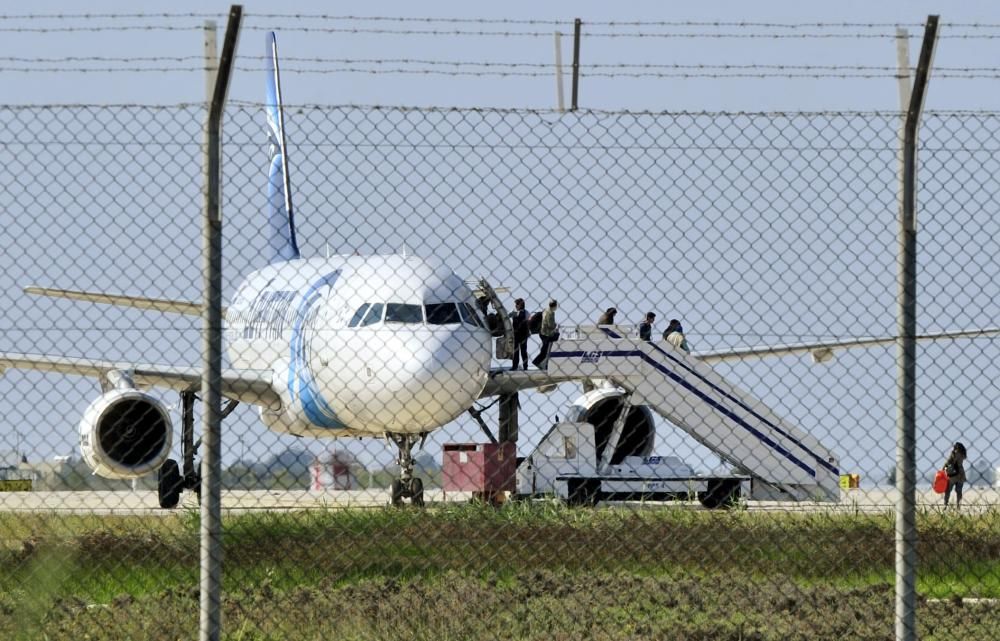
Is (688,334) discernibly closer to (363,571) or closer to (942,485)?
(363,571)

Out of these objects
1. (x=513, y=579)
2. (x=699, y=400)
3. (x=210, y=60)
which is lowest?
(x=513, y=579)

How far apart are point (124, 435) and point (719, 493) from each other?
8.46m

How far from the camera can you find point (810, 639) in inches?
351

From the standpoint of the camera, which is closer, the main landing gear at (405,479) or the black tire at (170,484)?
the main landing gear at (405,479)

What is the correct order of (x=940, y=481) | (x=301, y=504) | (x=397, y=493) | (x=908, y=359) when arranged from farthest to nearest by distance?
1. (x=940, y=481)
2. (x=301, y=504)
3. (x=397, y=493)
4. (x=908, y=359)

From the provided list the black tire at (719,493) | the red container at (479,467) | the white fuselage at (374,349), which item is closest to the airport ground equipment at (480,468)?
the red container at (479,467)

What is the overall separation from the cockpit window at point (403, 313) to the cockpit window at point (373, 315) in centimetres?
9

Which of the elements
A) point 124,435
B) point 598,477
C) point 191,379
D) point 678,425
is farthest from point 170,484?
point 678,425

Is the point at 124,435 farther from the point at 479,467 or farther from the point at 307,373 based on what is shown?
the point at 479,467

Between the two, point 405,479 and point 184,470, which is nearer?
point 405,479

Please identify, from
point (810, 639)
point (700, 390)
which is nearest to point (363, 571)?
point (810, 639)

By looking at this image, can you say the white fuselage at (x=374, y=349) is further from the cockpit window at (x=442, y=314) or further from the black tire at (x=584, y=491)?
the black tire at (x=584, y=491)

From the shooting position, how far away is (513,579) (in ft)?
39.0

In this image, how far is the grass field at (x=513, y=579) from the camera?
9.06m
